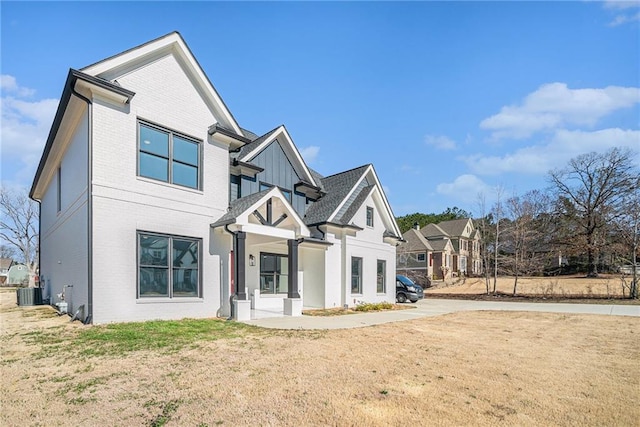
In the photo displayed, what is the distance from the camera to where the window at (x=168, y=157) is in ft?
35.6

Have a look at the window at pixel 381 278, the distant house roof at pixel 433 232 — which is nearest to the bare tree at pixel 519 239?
the distant house roof at pixel 433 232

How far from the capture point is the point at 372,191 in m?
19.2

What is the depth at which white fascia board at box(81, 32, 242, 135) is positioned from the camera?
10.1 m

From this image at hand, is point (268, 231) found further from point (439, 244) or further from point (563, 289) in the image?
point (439, 244)

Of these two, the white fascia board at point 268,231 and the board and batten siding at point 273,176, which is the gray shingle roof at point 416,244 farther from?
the white fascia board at point 268,231

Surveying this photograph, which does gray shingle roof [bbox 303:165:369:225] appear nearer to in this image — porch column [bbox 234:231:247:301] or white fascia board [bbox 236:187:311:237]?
white fascia board [bbox 236:187:311:237]

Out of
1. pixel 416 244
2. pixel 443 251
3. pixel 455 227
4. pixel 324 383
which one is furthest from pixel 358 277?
pixel 455 227

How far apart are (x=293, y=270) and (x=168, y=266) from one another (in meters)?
4.55

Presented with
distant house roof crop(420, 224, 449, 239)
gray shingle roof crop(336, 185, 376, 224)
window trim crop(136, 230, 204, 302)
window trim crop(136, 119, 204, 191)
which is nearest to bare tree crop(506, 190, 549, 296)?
distant house roof crop(420, 224, 449, 239)

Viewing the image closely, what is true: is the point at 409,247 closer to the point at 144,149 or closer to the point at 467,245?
the point at 467,245

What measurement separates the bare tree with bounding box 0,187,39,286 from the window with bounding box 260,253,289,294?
3810 centimetres

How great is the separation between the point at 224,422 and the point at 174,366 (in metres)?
2.46

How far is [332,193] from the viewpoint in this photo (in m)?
18.8

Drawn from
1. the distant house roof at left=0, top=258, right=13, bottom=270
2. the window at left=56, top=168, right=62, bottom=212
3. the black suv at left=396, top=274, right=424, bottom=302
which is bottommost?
the distant house roof at left=0, top=258, right=13, bottom=270
